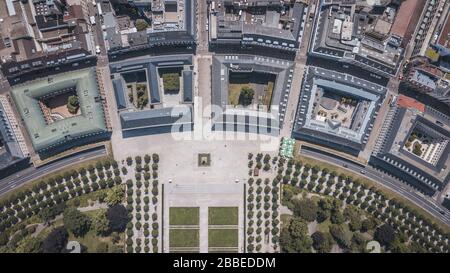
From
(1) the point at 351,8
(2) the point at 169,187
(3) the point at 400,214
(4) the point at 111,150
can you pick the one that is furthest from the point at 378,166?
(4) the point at 111,150

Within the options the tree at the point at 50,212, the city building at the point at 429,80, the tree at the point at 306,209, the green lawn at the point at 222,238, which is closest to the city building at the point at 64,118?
the tree at the point at 50,212

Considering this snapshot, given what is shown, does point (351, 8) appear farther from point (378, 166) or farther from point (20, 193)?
point (20, 193)

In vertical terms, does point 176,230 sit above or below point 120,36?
below

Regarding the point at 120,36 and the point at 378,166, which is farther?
the point at 378,166

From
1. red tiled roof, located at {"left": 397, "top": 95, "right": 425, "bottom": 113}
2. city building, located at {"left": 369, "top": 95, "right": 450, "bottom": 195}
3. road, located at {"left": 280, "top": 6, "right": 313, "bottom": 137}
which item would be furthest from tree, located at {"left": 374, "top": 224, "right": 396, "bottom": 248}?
road, located at {"left": 280, "top": 6, "right": 313, "bottom": 137}

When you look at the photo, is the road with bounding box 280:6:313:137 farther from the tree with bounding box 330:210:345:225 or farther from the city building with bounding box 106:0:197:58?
the city building with bounding box 106:0:197:58

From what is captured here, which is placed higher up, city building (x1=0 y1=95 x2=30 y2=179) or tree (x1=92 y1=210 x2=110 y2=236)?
city building (x1=0 y1=95 x2=30 y2=179)

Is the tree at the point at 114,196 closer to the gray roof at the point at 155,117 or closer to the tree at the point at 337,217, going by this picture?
the gray roof at the point at 155,117
